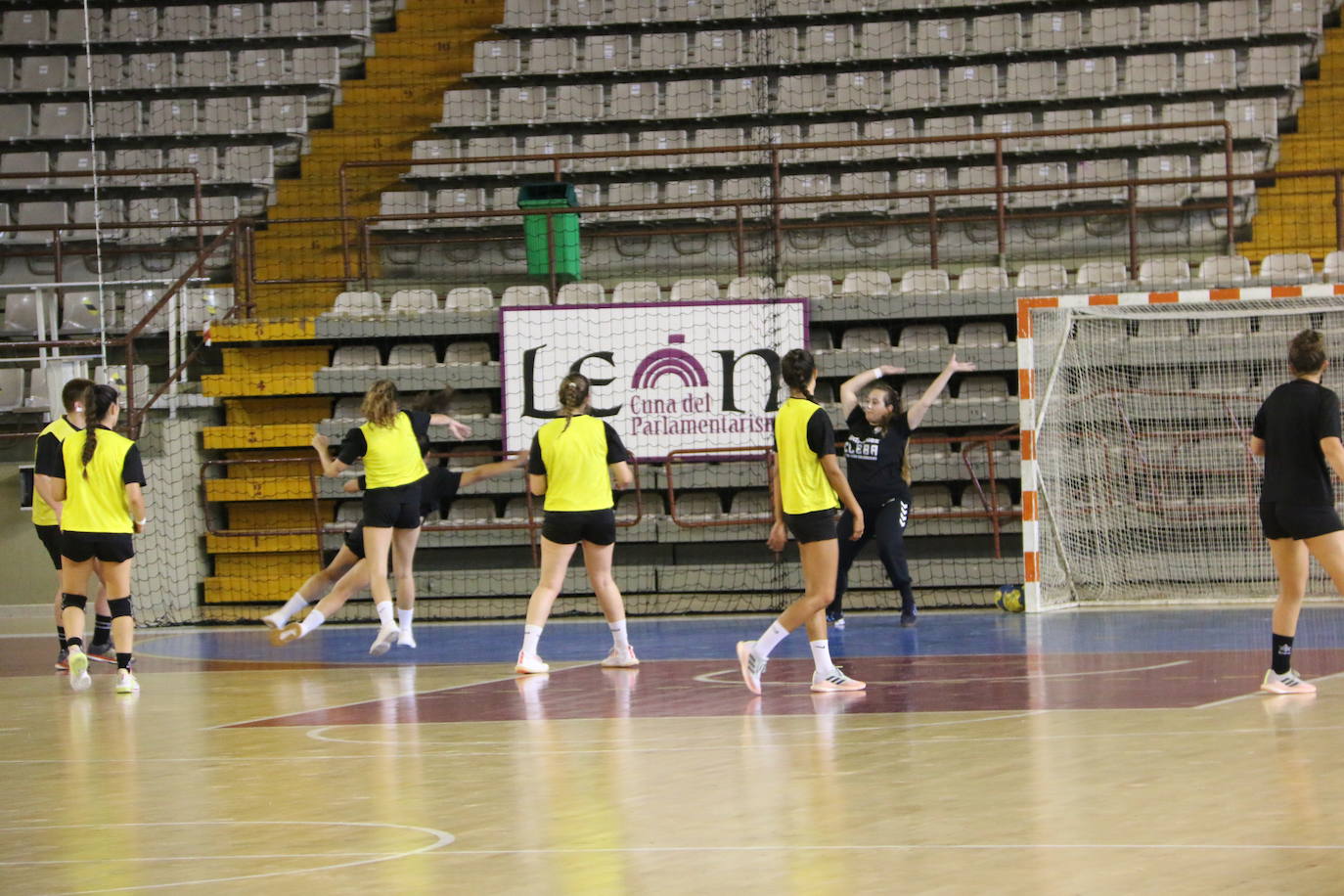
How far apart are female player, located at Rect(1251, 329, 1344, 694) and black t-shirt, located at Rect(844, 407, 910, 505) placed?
15.9 ft

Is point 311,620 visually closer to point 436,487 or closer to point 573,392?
point 436,487

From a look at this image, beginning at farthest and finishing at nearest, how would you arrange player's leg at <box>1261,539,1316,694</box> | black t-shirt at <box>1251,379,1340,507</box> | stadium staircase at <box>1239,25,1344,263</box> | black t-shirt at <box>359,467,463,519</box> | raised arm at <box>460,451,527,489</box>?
stadium staircase at <box>1239,25,1344,263</box>
black t-shirt at <box>359,467,463,519</box>
raised arm at <box>460,451,527,489</box>
player's leg at <box>1261,539,1316,694</box>
black t-shirt at <box>1251,379,1340,507</box>

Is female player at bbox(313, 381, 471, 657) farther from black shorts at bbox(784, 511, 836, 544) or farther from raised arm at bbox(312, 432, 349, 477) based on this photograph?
black shorts at bbox(784, 511, 836, 544)

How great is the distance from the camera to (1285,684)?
8.23 m

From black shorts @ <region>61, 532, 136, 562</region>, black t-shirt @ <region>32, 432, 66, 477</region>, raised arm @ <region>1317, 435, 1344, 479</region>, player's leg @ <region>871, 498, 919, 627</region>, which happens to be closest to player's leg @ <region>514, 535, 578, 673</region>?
black shorts @ <region>61, 532, 136, 562</region>

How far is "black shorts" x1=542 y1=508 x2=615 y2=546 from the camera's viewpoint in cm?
1026

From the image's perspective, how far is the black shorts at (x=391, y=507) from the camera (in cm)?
1168

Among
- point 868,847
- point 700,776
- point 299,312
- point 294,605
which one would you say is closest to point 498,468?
point 294,605

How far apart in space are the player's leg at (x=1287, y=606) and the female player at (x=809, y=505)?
217 centimetres

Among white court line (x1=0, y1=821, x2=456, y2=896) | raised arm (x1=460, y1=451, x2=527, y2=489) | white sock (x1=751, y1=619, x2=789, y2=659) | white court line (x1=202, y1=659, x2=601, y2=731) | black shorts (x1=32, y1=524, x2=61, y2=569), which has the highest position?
raised arm (x1=460, y1=451, x2=527, y2=489)

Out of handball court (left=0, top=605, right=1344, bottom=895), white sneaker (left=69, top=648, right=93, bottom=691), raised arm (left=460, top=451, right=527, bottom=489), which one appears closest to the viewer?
handball court (left=0, top=605, right=1344, bottom=895)

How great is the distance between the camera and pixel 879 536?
13.0m

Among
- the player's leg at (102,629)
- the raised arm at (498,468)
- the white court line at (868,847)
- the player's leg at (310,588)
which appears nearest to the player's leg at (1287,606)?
the white court line at (868,847)

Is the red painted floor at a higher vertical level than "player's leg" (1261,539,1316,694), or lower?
lower
